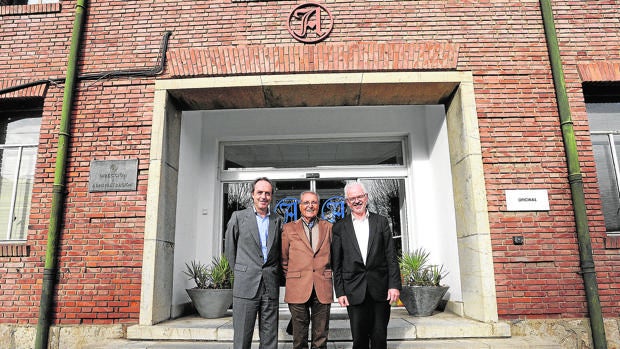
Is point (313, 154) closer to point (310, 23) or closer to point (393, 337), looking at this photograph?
point (310, 23)

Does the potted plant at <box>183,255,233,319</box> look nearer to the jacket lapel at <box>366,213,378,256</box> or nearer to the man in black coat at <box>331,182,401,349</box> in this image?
the man in black coat at <box>331,182,401,349</box>

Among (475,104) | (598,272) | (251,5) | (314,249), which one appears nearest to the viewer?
(314,249)

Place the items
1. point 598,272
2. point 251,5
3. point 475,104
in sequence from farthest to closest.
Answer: point 251,5 < point 475,104 < point 598,272

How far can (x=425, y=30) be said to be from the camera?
544 centimetres

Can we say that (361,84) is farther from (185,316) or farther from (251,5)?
(185,316)

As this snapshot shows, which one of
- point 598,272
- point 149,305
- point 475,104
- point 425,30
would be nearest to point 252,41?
point 425,30

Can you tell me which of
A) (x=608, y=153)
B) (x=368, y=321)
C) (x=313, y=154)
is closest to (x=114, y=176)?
(x=313, y=154)

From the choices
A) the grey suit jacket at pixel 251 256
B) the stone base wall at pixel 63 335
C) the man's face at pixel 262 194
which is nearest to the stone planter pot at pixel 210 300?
the stone base wall at pixel 63 335

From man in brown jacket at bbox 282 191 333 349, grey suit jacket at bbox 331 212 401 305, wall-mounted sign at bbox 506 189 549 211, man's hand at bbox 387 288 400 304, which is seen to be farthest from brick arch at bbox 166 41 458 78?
man's hand at bbox 387 288 400 304

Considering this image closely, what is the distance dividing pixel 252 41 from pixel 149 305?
373 cm

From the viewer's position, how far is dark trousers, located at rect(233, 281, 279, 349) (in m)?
3.27

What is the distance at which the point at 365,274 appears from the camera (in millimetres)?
3268

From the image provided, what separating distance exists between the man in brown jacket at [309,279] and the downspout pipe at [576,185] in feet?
11.1

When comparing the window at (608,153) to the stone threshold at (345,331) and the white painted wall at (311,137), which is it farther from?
the stone threshold at (345,331)
